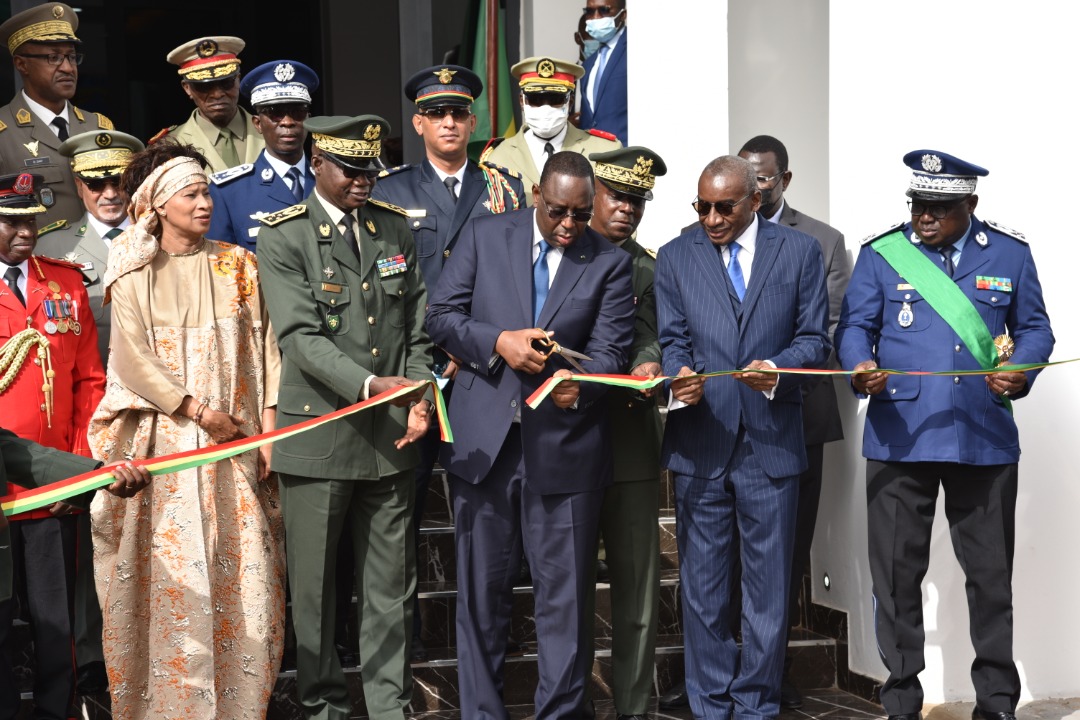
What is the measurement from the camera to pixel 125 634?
5.57 m

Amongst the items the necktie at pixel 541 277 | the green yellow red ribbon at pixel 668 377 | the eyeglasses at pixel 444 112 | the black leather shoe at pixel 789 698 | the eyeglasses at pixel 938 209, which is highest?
the eyeglasses at pixel 444 112

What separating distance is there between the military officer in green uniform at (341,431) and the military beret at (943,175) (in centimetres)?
218

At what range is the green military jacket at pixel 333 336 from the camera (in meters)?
5.57

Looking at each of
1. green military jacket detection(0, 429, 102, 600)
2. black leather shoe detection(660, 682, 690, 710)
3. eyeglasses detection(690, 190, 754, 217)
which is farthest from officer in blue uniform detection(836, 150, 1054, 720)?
green military jacket detection(0, 429, 102, 600)

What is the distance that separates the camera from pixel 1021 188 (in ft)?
21.1

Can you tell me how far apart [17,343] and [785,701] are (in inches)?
143

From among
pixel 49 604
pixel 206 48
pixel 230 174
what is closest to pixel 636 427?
pixel 230 174

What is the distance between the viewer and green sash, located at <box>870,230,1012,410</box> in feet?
19.5

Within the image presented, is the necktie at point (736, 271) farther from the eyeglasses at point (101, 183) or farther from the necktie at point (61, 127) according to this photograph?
the necktie at point (61, 127)

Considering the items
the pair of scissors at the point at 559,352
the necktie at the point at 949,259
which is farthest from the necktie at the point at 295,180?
the necktie at the point at 949,259

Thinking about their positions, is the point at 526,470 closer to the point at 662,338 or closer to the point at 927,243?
the point at 662,338

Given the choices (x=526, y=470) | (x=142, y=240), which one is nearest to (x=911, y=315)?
(x=526, y=470)

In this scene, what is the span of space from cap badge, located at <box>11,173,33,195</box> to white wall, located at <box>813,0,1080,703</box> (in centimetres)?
368

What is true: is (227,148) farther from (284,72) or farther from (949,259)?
(949,259)
